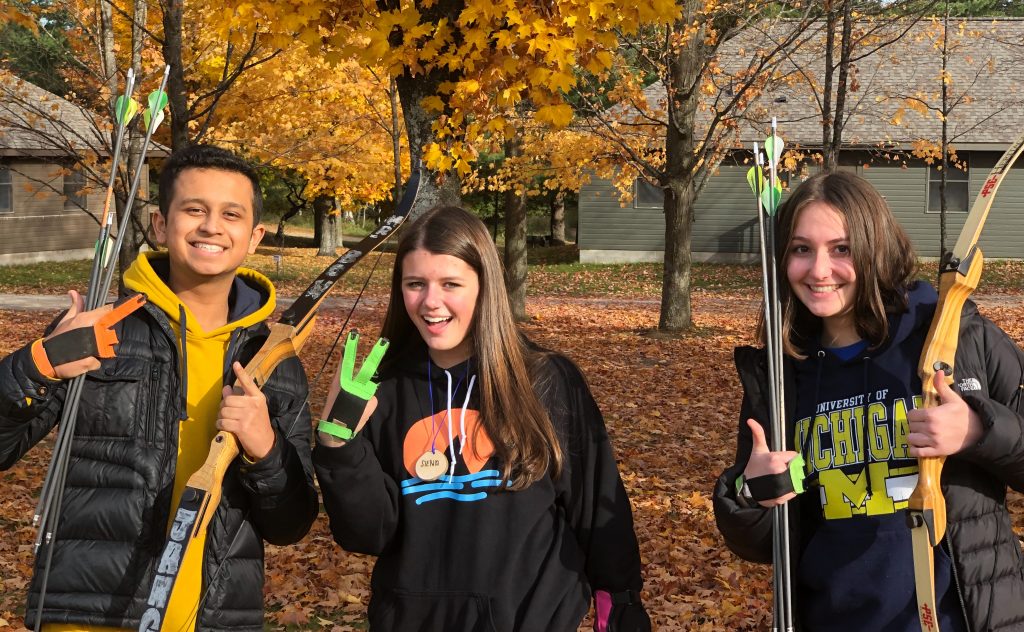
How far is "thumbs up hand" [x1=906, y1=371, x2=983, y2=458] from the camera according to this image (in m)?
2.26

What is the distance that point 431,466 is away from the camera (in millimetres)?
2672

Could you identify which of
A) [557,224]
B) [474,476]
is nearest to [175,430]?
[474,476]

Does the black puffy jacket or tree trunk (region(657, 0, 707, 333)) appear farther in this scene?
tree trunk (region(657, 0, 707, 333))

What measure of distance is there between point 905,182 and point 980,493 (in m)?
26.3

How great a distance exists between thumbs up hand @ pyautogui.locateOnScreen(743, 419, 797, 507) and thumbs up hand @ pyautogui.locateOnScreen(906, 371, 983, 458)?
27 centimetres

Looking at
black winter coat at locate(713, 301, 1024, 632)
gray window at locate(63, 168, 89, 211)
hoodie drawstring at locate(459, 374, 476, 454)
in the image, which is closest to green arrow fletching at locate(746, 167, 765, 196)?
black winter coat at locate(713, 301, 1024, 632)

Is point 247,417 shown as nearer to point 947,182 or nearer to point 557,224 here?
point 947,182

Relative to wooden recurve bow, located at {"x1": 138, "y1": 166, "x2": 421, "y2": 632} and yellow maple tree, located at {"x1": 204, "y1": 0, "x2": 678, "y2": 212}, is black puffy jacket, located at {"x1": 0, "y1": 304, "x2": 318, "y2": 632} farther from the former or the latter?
yellow maple tree, located at {"x1": 204, "y1": 0, "x2": 678, "y2": 212}

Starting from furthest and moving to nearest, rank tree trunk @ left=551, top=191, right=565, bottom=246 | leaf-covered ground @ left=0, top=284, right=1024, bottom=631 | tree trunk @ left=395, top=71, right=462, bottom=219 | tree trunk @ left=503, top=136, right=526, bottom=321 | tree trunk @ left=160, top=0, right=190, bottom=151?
tree trunk @ left=551, top=191, right=565, bottom=246 < tree trunk @ left=503, top=136, right=526, bottom=321 < tree trunk @ left=160, top=0, right=190, bottom=151 < tree trunk @ left=395, top=71, right=462, bottom=219 < leaf-covered ground @ left=0, top=284, right=1024, bottom=631

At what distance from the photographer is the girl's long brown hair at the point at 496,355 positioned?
8.80 feet

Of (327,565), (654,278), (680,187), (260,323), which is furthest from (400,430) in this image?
(654,278)

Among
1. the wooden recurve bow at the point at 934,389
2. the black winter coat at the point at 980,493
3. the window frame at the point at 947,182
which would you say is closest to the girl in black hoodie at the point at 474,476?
the black winter coat at the point at 980,493

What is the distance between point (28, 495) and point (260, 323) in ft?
16.8

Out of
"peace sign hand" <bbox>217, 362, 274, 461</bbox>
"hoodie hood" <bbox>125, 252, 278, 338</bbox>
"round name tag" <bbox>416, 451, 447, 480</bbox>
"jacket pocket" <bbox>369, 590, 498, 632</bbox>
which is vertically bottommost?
"jacket pocket" <bbox>369, 590, 498, 632</bbox>
